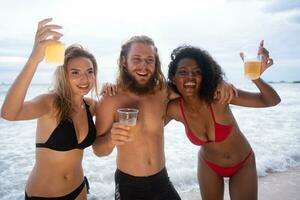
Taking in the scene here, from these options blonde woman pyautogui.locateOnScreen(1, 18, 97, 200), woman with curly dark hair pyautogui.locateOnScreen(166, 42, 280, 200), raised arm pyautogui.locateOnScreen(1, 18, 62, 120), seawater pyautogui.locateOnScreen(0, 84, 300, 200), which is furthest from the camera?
seawater pyautogui.locateOnScreen(0, 84, 300, 200)

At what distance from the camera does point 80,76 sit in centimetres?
378

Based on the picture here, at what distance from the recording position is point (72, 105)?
12.8 ft

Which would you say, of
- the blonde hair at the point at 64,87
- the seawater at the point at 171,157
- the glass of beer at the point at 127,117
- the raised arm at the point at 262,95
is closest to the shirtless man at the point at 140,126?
the blonde hair at the point at 64,87

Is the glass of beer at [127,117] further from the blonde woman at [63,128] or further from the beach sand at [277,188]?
the beach sand at [277,188]

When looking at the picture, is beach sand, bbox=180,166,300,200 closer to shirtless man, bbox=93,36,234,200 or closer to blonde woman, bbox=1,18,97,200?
shirtless man, bbox=93,36,234,200

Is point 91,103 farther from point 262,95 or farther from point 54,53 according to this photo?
point 262,95

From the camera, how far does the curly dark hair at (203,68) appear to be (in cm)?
428

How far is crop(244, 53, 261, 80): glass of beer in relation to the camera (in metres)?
3.81

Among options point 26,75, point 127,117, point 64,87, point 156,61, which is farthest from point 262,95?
point 26,75

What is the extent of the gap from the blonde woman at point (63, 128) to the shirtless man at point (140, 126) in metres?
0.24

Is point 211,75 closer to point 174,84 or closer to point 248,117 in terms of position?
point 174,84

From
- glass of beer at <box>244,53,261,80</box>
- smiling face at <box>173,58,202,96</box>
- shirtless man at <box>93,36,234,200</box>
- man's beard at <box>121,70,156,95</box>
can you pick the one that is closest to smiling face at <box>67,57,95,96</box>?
shirtless man at <box>93,36,234,200</box>

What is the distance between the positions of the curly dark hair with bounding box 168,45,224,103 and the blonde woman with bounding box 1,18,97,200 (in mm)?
1160

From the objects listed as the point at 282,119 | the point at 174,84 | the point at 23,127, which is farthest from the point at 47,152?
the point at 282,119
